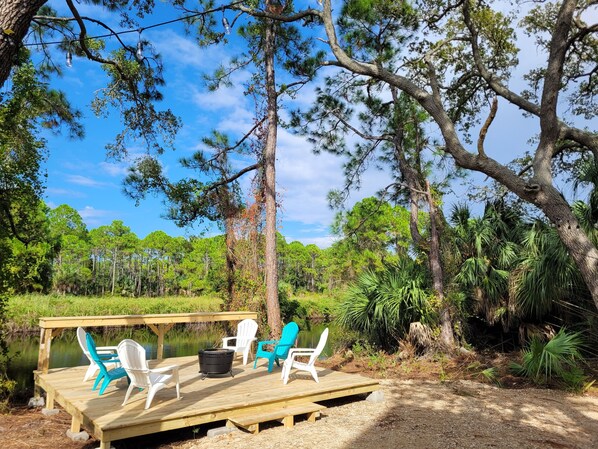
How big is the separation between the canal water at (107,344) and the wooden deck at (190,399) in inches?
138

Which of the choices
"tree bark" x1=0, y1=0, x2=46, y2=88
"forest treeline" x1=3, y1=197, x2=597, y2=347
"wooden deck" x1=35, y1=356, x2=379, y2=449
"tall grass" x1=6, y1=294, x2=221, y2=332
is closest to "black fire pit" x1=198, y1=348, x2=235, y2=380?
"wooden deck" x1=35, y1=356, x2=379, y2=449

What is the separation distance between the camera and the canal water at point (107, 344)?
11162 millimetres

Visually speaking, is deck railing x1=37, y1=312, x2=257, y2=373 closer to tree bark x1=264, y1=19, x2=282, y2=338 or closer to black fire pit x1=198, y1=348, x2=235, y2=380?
black fire pit x1=198, y1=348, x2=235, y2=380

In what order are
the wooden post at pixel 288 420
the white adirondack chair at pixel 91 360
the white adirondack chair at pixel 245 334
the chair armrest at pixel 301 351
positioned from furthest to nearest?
1. the white adirondack chair at pixel 245 334
2. the chair armrest at pixel 301 351
3. the white adirondack chair at pixel 91 360
4. the wooden post at pixel 288 420

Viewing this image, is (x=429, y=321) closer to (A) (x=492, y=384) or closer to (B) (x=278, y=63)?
(A) (x=492, y=384)

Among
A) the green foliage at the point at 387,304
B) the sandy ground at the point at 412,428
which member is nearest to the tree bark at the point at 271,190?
the green foliage at the point at 387,304

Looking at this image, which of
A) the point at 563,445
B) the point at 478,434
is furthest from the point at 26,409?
the point at 563,445

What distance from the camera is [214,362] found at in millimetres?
6008

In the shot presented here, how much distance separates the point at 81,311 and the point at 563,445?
22.6 metres

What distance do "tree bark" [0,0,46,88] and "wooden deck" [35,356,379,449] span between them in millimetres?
3098

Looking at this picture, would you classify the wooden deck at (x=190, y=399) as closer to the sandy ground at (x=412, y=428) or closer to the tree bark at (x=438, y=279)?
the sandy ground at (x=412, y=428)

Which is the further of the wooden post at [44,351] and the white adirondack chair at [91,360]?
the wooden post at [44,351]

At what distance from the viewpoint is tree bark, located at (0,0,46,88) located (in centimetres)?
263

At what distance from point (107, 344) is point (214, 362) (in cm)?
1290
